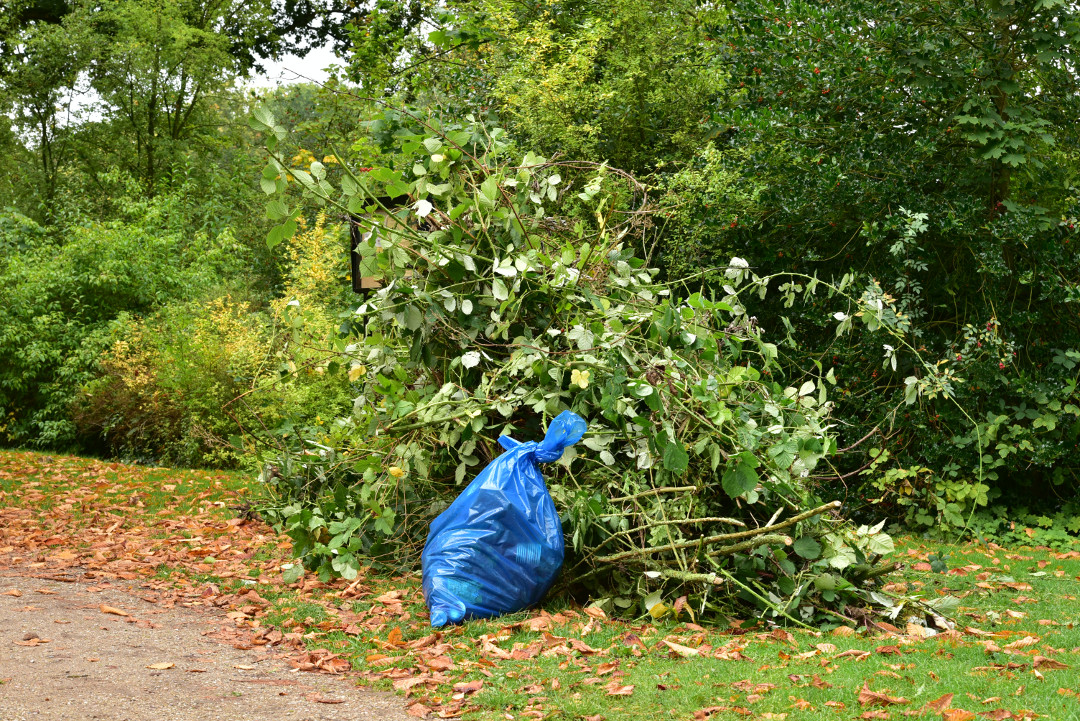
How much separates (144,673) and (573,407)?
234 centimetres

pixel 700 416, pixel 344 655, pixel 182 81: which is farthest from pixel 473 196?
pixel 182 81

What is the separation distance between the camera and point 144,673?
3486mm

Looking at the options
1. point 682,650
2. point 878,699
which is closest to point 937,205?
point 682,650

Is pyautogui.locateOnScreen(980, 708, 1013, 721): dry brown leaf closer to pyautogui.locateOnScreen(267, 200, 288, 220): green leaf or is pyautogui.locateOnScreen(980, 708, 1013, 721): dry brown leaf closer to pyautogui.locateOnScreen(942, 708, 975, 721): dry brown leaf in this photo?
pyautogui.locateOnScreen(942, 708, 975, 721): dry brown leaf

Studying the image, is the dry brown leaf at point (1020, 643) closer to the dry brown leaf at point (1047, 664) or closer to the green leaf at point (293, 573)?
the dry brown leaf at point (1047, 664)

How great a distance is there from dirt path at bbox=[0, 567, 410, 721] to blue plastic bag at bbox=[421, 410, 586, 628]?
777mm

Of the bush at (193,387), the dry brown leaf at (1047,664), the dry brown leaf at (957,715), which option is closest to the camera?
the dry brown leaf at (957,715)

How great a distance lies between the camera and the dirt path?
3.09 metres

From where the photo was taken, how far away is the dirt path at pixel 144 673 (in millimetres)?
3088

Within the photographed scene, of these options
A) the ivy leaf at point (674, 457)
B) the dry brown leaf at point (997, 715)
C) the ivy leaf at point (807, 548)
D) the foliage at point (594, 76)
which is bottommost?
the dry brown leaf at point (997, 715)

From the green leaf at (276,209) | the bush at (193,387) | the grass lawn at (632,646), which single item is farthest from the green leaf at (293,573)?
the bush at (193,387)

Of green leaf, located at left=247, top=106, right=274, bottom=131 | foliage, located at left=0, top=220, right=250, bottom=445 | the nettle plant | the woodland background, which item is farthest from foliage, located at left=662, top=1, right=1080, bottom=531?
foliage, located at left=0, top=220, right=250, bottom=445

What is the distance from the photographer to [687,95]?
8812 millimetres

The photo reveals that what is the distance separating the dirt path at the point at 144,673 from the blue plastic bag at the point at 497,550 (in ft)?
2.55
